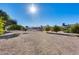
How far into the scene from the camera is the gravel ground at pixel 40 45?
5.53 m

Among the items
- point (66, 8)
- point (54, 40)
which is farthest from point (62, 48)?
point (66, 8)

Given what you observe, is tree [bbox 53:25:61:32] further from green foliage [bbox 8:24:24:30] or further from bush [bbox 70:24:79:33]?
green foliage [bbox 8:24:24:30]

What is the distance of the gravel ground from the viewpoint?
18.1 ft

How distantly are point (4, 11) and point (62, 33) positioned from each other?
0.86m

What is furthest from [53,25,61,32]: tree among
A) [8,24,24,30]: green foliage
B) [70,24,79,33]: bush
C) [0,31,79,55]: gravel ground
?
[8,24,24,30]: green foliage

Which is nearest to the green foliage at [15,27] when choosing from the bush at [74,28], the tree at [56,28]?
the tree at [56,28]

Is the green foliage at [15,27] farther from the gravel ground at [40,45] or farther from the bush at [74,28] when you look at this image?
the bush at [74,28]

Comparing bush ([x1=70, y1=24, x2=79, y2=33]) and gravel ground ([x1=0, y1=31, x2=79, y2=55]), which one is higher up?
bush ([x1=70, y1=24, x2=79, y2=33])

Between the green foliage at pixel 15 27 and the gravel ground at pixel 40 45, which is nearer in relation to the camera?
the gravel ground at pixel 40 45

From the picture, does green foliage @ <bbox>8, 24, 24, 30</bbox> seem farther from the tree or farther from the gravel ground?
the tree

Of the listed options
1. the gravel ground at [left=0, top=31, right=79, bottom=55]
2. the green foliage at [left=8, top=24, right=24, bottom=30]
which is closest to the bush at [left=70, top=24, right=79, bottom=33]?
the gravel ground at [left=0, top=31, right=79, bottom=55]

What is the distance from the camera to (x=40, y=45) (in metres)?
5.55

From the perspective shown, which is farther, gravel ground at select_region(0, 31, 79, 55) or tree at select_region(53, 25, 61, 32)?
tree at select_region(53, 25, 61, 32)

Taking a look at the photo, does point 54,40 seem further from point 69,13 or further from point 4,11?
point 4,11
